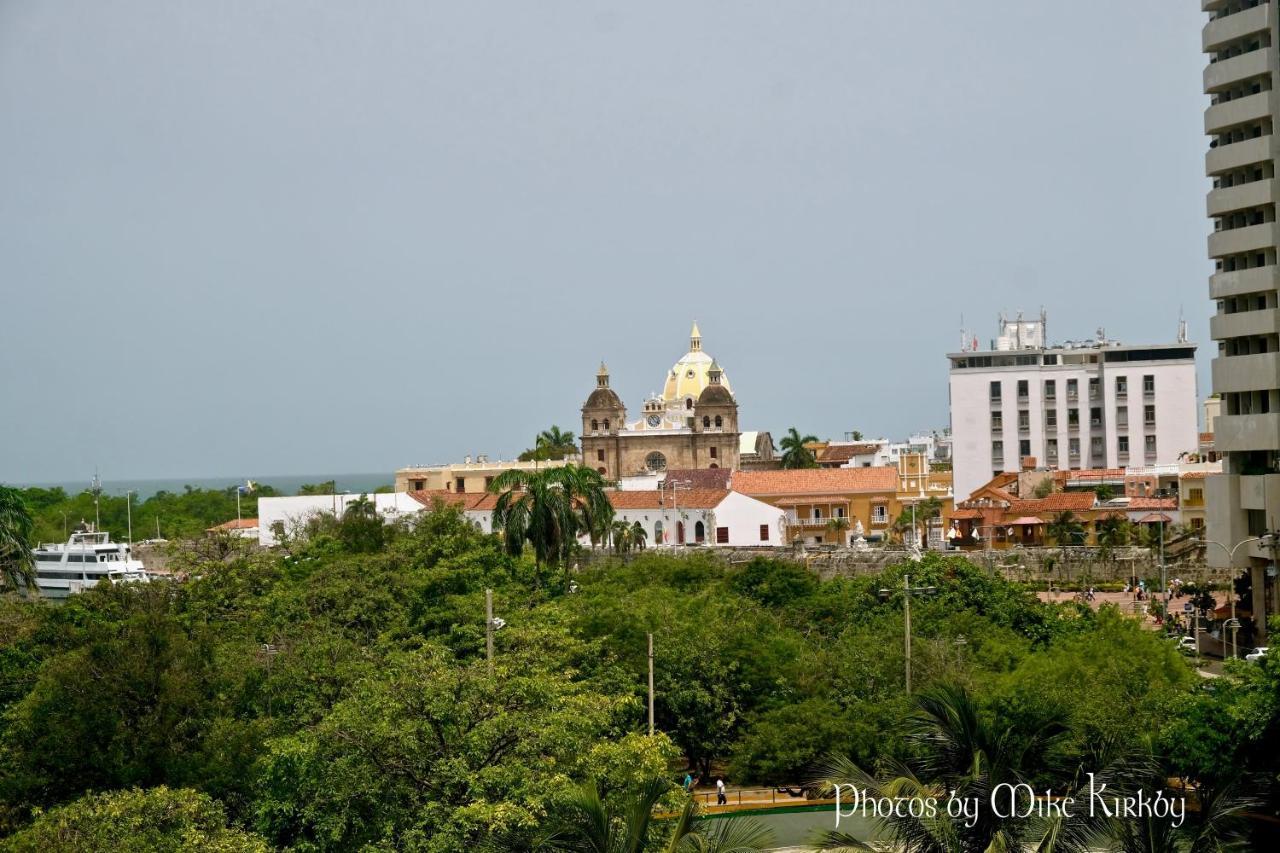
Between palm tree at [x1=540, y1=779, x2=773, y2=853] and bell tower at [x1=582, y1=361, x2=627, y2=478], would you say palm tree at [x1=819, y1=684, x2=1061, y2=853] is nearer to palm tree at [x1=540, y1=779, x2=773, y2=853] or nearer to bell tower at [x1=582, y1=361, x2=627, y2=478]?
palm tree at [x1=540, y1=779, x2=773, y2=853]

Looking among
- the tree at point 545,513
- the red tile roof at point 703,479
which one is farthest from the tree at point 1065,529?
the tree at point 545,513

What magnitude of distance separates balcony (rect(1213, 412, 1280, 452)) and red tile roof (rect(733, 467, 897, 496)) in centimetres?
A: 5091

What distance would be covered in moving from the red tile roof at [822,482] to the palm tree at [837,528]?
2515 mm

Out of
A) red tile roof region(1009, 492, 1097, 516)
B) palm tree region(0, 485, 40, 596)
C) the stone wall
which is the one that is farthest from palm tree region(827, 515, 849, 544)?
palm tree region(0, 485, 40, 596)

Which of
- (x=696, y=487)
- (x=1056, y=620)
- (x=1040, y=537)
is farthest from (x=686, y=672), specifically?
(x=696, y=487)

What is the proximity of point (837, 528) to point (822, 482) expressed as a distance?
379cm

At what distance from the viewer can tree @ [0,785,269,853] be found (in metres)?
23.2

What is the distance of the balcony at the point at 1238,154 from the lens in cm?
4472

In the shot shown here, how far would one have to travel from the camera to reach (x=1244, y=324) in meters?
45.3

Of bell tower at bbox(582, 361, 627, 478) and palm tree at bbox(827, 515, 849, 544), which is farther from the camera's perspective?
bell tower at bbox(582, 361, 627, 478)

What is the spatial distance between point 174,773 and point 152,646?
3445mm

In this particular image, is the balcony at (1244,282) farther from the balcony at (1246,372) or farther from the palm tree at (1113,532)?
the palm tree at (1113,532)

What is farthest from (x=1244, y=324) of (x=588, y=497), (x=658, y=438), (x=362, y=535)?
(x=658, y=438)

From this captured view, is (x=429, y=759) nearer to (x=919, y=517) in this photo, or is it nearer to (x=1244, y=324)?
(x=1244, y=324)
